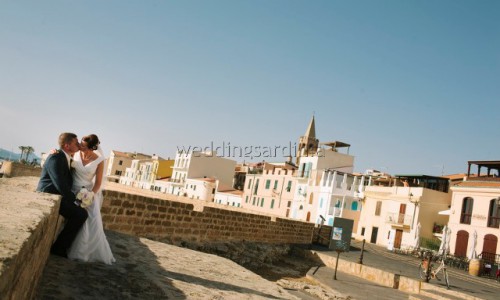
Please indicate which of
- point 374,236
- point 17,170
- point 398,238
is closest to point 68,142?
point 398,238

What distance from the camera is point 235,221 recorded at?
1509 cm

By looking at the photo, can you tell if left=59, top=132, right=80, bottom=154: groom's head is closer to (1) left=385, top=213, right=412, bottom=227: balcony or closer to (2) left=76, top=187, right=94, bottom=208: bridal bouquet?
(2) left=76, top=187, right=94, bottom=208: bridal bouquet

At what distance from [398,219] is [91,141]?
34.3 metres

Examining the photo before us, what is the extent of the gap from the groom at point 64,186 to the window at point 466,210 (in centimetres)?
3169

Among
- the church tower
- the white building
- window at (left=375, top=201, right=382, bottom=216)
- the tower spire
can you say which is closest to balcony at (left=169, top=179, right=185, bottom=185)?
the white building

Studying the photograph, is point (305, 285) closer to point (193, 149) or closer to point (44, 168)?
point (44, 168)

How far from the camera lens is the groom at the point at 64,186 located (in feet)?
13.5

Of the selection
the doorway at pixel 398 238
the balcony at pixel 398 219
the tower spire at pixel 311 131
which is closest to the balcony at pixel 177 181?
the tower spire at pixel 311 131

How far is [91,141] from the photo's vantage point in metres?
4.71

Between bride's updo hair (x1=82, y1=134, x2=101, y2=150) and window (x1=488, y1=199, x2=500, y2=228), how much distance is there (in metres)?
30.3

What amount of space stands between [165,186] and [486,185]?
177 ft

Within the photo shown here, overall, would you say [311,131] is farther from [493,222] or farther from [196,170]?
[493,222]

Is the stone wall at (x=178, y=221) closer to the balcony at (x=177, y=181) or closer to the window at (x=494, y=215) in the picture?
the window at (x=494, y=215)

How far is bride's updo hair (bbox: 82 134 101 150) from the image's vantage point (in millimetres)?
4684
